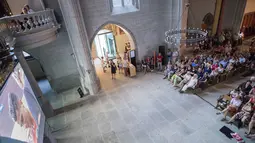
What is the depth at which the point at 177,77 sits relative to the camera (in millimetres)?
8531

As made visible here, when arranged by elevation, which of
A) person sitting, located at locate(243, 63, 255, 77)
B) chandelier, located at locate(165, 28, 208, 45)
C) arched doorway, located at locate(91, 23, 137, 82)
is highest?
chandelier, located at locate(165, 28, 208, 45)

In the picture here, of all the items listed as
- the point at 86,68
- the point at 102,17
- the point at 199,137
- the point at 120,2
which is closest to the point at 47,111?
the point at 86,68

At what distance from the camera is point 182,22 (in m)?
10.2

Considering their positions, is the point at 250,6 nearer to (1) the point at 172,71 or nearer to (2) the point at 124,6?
(1) the point at 172,71

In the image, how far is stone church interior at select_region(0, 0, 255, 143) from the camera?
5.24m

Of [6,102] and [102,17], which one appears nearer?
[6,102]

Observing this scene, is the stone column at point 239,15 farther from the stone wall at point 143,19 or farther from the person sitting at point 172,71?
the person sitting at point 172,71

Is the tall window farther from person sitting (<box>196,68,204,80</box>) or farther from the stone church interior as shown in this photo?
person sitting (<box>196,68,204,80</box>)

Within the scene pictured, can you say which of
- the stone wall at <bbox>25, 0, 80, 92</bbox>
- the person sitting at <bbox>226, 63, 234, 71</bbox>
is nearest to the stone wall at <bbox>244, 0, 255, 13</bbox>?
the person sitting at <bbox>226, 63, 234, 71</bbox>

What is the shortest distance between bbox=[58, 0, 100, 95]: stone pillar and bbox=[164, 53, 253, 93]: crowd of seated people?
4.81 m

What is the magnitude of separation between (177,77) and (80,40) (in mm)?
5720

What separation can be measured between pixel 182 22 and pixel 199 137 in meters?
7.51

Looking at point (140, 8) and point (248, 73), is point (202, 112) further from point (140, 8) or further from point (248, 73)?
point (140, 8)

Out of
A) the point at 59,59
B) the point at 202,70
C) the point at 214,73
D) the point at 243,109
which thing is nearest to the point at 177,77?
the point at 202,70
